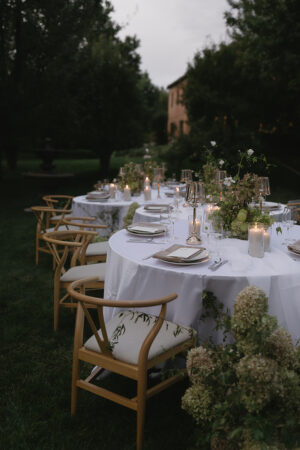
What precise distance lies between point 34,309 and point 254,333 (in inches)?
122

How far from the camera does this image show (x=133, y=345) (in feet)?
7.23

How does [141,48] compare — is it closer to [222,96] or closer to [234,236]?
[222,96]

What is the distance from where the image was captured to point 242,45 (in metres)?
14.0

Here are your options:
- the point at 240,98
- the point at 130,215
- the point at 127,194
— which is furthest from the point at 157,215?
the point at 240,98

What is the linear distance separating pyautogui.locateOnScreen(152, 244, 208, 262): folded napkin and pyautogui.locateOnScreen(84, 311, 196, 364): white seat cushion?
0.41 meters

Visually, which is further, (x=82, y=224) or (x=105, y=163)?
(x=105, y=163)

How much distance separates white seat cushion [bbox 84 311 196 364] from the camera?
2.17m

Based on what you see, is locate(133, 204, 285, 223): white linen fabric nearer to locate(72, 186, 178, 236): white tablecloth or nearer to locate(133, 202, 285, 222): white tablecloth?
locate(133, 202, 285, 222): white tablecloth

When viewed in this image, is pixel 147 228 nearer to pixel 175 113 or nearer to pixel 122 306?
pixel 122 306

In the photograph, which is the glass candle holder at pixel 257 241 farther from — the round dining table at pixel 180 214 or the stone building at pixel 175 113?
the stone building at pixel 175 113

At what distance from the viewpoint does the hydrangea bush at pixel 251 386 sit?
1627mm

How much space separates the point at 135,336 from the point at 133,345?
9 cm

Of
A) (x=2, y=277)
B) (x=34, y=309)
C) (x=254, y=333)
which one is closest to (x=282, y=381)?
(x=254, y=333)

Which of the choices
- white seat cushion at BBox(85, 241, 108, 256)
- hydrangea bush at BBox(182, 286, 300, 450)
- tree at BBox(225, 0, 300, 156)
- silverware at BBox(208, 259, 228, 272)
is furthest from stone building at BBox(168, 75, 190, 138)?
hydrangea bush at BBox(182, 286, 300, 450)
